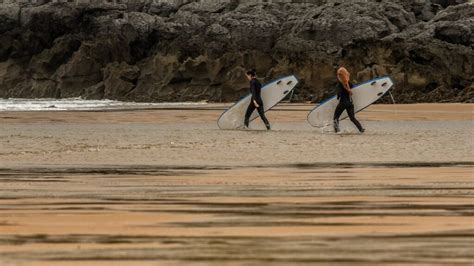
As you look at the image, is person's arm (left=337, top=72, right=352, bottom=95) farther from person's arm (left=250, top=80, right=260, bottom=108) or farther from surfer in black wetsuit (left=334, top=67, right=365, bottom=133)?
person's arm (left=250, top=80, right=260, bottom=108)

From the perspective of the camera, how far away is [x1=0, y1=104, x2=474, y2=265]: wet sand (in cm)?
528

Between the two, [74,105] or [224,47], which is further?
[224,47]

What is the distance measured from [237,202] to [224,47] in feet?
153

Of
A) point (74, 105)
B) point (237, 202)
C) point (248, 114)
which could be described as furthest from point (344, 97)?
point (74, 105)

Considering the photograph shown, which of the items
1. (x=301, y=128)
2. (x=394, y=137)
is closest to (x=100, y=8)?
(x=301, y=128)

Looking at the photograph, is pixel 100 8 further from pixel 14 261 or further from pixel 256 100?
pixel 14 261

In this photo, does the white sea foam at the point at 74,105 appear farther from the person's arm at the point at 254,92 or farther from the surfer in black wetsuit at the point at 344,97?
the surfer in black wetsuit at the point at 344,97

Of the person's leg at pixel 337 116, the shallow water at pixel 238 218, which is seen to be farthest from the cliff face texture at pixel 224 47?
the shallow water at pixel 238 218

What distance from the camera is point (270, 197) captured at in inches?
325

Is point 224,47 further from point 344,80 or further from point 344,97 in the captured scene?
point 344,80

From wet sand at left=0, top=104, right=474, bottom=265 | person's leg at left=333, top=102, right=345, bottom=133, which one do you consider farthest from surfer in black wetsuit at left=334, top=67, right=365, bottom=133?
wet sand at left=0, top=104, right=474, bottom=265

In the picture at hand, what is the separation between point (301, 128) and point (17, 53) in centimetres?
4171

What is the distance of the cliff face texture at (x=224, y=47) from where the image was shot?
155ft

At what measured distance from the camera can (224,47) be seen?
2135 inches
